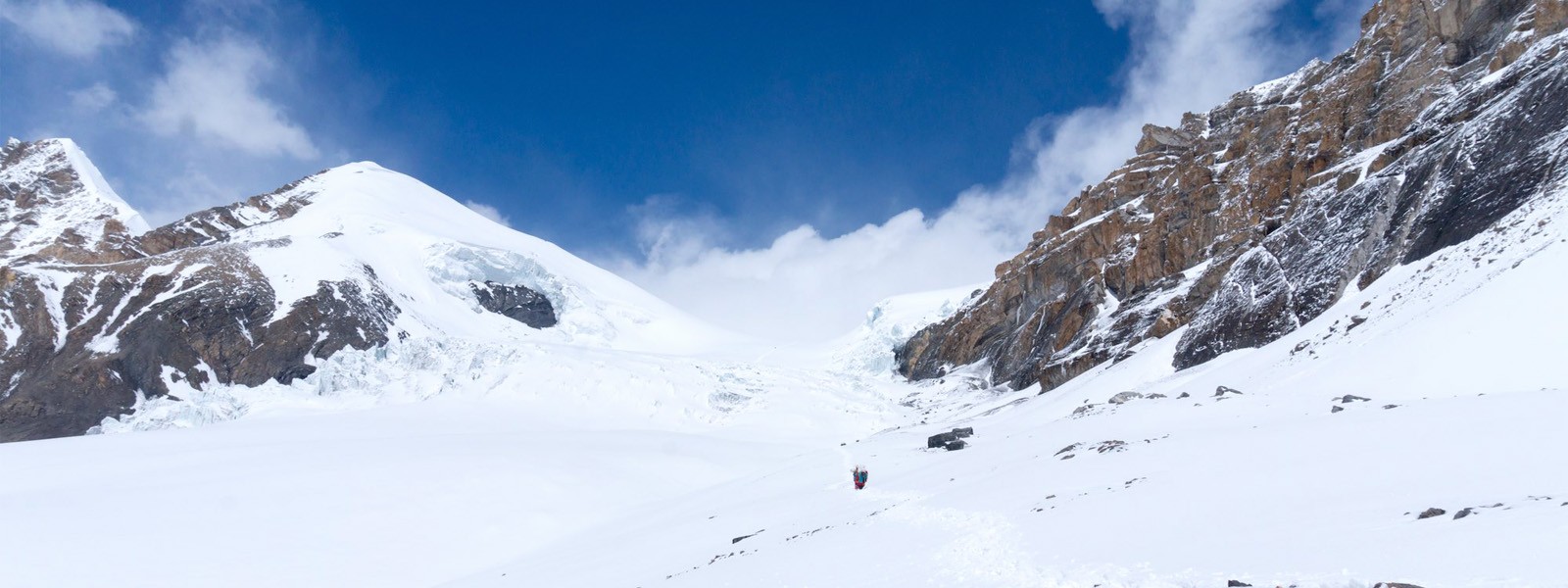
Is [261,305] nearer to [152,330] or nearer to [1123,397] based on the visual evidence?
[152,330]

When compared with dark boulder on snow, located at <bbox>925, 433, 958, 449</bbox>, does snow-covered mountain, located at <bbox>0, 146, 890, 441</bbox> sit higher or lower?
higher

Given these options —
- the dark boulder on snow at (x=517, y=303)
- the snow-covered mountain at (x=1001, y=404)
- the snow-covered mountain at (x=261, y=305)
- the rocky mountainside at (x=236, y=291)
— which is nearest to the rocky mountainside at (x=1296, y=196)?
the snow-covered mountain at (x=1001, y=404)

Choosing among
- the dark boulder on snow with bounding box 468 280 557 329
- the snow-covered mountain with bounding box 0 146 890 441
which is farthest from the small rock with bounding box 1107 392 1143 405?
the dark boulder on snow with bounding box 468 280 557 329

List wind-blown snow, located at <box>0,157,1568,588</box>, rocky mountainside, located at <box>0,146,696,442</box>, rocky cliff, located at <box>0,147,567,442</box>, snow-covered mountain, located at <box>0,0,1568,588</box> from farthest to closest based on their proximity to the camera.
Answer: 1. rocky mountainside, located at <box>0,146,696,442</box>
2. rocky cliff, located at <box>0,147,567,442</box>
3. snow-covered mountain, located at <box>0,0,1568,588</box>
4. wind-blown snow, located at <box>0,157,1568,588</box>

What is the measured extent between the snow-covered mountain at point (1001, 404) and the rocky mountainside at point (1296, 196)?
30 centimetres

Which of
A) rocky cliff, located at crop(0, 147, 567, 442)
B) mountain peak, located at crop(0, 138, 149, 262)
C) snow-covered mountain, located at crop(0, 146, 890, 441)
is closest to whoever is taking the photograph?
snow-covered mountain, located at crop(0, 146, 890, 441)

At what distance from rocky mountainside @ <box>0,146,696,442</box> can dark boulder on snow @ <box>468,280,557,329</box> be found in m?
0.25

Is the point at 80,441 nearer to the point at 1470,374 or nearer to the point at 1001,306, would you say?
the point at 1470,374

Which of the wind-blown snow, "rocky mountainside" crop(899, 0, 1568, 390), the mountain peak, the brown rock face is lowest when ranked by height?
the wind-blown snow

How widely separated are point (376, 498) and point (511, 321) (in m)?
77.7

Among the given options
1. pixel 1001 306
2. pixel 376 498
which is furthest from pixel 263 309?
pixel 1001 306

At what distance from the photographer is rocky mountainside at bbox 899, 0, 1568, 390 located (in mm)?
33938

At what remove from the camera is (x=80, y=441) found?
3784cm

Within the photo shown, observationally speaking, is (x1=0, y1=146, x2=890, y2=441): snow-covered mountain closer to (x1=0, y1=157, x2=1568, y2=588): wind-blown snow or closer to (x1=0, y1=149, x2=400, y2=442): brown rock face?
(x1=0, y1=149, x2=400, y2=442): brown rock face
